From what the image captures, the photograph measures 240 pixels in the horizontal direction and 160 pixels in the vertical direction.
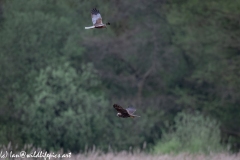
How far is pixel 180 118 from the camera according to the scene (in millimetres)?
29391

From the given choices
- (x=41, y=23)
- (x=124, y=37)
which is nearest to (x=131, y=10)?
(x=124, y=37)

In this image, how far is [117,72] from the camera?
30578 mm

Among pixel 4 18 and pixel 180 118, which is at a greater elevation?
pixel 4 18

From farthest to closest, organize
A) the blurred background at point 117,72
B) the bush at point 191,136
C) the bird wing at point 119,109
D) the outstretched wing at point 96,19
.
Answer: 1. the blurred background at point 117,72
2. the bush at point 191,136
3. the outstretched wing at point 96,19
4. the bird wing at point 119,109

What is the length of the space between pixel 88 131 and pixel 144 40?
3.72 meters

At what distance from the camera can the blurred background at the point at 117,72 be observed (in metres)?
27.9

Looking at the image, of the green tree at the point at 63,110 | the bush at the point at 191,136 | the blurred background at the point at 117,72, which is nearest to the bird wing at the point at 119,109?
the bush at the point at 191,136

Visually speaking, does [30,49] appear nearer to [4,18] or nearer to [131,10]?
[4,18]

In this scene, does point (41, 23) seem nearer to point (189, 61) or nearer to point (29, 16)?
point (29, 16)

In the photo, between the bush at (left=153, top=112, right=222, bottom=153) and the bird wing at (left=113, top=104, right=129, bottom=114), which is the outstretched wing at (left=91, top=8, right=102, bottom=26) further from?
the bush at (left=153, top=112, right=222, bottom=153)

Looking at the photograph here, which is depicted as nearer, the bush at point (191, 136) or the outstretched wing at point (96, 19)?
the outstretched wing at point (96, 19)

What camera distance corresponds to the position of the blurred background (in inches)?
1100

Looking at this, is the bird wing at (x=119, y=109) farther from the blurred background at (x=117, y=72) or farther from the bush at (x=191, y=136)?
the blurred background at (x=117, y=72)

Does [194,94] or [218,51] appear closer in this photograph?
[218,51]
